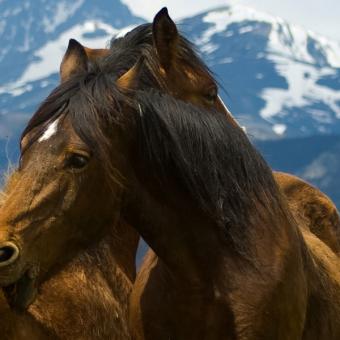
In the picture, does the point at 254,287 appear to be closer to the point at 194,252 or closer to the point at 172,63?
the point at 194,252

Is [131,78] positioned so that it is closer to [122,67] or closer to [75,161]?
[122,67]

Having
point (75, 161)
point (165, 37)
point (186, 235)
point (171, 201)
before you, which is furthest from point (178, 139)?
point (165, 37)

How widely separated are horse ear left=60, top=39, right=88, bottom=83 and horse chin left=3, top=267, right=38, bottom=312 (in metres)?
1.40

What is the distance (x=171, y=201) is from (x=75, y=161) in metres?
0.74

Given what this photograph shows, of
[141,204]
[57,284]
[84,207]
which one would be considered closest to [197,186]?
[141,204]

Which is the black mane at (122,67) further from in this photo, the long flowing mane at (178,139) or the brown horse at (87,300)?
the brown horse at (87,300)

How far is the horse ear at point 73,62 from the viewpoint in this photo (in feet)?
21.7

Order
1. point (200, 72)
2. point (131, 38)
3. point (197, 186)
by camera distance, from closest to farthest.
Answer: point (197, 186)
point (131, 38)
point (200, 72)

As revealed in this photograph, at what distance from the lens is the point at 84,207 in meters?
5.70

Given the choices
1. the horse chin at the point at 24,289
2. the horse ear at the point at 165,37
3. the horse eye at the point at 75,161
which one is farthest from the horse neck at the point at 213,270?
the horse ear at the point at 165,37

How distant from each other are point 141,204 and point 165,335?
2.54 ft

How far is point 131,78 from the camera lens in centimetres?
608

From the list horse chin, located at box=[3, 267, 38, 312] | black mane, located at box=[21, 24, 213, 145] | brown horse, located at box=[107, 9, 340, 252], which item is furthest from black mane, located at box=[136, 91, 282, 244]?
horse chin, located at box=[3, 267, 38, 312]

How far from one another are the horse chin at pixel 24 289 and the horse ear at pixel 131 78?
1.22m
